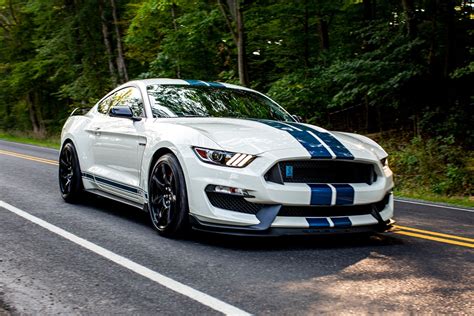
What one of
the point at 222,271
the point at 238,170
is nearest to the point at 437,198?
the point at 238,170

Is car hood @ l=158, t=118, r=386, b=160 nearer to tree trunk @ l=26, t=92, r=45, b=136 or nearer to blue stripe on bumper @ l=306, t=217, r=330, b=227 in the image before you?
blue stripe on bumper @ l=306, t=217, r=330, b=227

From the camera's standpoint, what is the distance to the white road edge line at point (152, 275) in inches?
138

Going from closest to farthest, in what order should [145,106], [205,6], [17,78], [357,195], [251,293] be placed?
1. [251,293]
2. [357,195]
3. [145,106]
4. [205,6]
5. [17,78]

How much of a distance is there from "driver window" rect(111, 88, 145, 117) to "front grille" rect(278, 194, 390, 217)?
2.18 m

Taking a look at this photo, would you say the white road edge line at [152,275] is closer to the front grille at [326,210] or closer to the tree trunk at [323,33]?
the front grille at [326,210]

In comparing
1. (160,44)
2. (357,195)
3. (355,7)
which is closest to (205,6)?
(160,44)

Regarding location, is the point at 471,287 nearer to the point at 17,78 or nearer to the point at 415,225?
the point at 415,225

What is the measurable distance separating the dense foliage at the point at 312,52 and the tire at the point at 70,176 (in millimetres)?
7097

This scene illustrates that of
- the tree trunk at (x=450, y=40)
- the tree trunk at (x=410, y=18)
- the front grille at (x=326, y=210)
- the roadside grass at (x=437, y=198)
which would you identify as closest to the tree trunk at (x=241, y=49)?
the tree trunk at (x=410, y=18)

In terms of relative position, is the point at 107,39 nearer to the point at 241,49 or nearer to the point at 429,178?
the point at 241,49

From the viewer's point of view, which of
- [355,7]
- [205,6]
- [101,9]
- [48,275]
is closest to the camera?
[48,275]

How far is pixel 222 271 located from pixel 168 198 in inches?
53.1

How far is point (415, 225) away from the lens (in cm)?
662

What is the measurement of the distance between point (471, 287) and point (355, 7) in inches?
695
